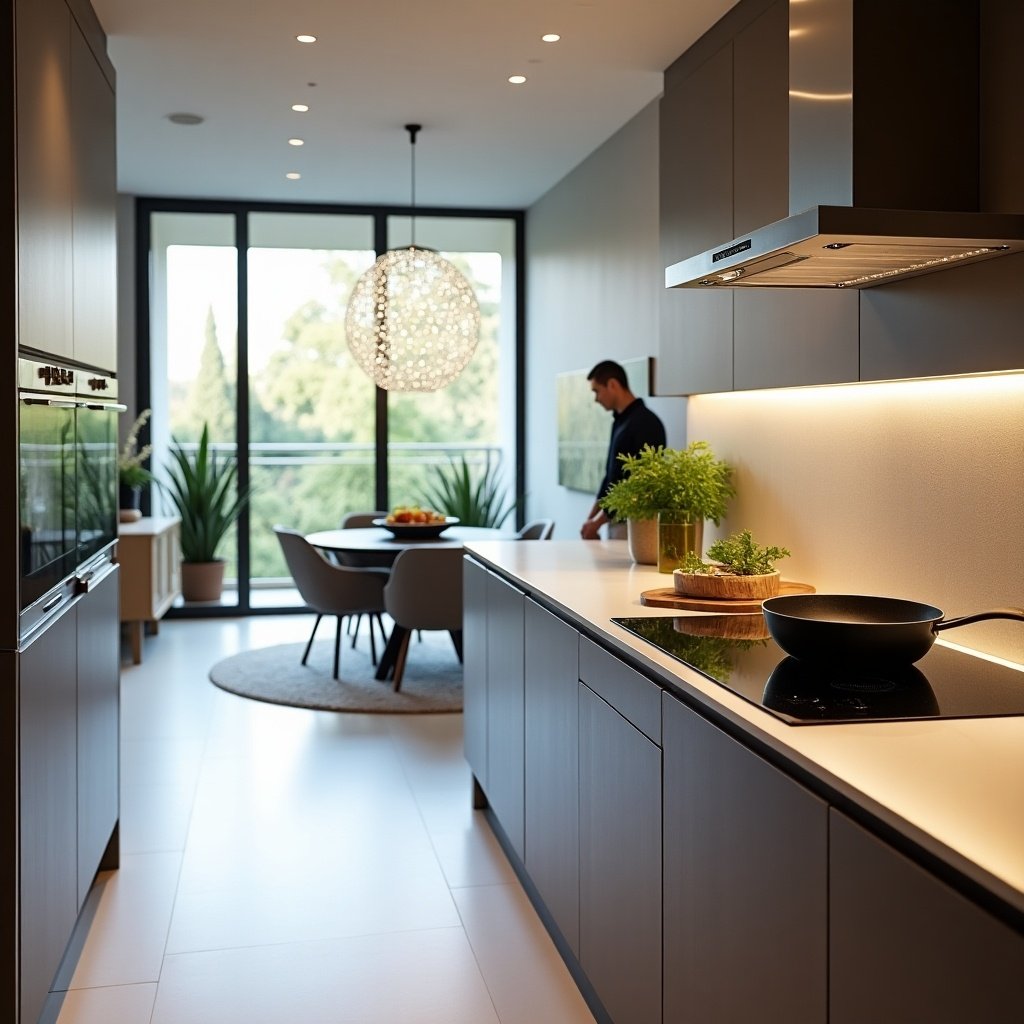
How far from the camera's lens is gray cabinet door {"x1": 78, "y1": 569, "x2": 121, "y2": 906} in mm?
3010

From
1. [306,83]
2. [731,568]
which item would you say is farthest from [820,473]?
[306,83]

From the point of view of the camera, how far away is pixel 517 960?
116 inches

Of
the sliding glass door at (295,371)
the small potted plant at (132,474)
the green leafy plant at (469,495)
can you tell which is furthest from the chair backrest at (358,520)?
the small potted plant at (132,474)

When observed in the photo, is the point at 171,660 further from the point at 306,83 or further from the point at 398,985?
the point at 398,985

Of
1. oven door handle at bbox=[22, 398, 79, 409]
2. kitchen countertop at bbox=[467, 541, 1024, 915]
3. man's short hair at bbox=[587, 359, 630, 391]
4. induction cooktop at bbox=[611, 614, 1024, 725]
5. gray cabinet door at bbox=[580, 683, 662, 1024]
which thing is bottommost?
gray cabinet door at bbox=[580, 683, 662, 1024]

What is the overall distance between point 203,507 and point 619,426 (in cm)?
379

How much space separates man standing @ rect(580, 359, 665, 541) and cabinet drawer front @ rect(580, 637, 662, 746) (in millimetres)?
2438

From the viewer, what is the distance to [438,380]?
660 centimetres

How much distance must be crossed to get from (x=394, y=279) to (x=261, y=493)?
8.47 feet

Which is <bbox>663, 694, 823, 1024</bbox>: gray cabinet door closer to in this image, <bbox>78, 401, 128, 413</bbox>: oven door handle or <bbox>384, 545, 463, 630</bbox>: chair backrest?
<bbox>78, 401, 128, 413</bbox>: oven door handle

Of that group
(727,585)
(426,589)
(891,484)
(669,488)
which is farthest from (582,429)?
(891,484)

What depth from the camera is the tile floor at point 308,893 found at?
2756mm

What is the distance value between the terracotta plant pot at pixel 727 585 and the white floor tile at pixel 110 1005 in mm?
1615

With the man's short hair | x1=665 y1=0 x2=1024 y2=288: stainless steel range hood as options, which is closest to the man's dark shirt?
the man's short hair
